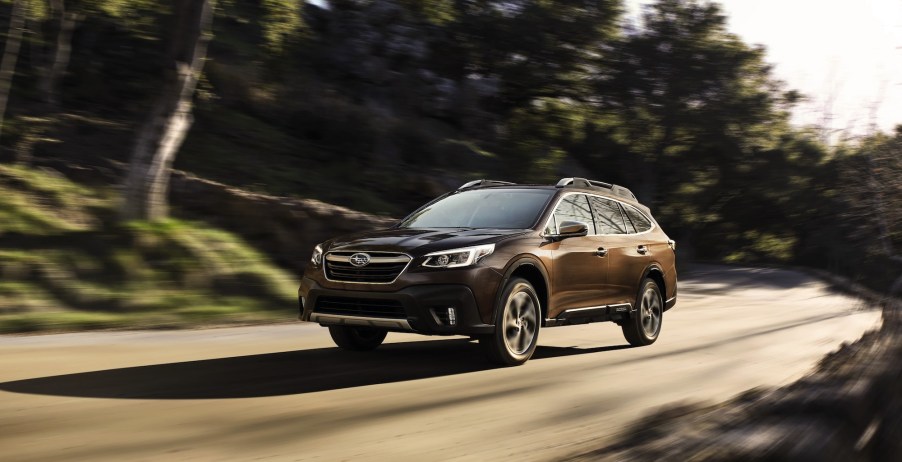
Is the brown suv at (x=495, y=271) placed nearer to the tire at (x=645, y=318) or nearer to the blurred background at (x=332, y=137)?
the tire at (x=645, y=318)

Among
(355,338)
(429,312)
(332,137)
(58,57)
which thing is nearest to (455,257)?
(429,312)

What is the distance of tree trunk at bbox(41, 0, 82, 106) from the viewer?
72.3 ft

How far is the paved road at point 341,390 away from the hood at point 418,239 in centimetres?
104

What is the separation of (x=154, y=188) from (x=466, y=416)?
965 cm

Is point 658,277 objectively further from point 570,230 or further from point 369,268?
point 369,268

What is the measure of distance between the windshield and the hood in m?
0.28

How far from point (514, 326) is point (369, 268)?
1.40m

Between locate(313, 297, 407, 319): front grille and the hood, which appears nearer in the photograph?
locate(313, 297, 407, 319): front grille

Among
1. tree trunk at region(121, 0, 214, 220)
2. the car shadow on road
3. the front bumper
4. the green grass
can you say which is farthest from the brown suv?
tree trunk at region(121, 0, 214, 220)

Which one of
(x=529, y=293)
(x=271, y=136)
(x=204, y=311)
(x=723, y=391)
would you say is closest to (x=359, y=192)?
(x=271, y=136)

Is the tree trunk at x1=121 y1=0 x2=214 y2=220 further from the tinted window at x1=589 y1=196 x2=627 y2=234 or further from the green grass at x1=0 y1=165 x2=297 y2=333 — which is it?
the tinted window at x1=589 y1=196 x2=627 y2=234

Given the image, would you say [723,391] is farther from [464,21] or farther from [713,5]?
[713,5]

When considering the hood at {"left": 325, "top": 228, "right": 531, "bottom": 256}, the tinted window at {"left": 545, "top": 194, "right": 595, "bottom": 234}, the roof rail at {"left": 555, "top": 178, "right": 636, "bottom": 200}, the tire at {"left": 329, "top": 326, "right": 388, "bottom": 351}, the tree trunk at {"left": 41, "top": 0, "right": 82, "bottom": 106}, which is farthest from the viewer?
the tree trunk at {"left": 41, "top": 0, "right": 82, "bottom": 106}

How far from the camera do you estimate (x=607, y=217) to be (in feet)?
33.5
